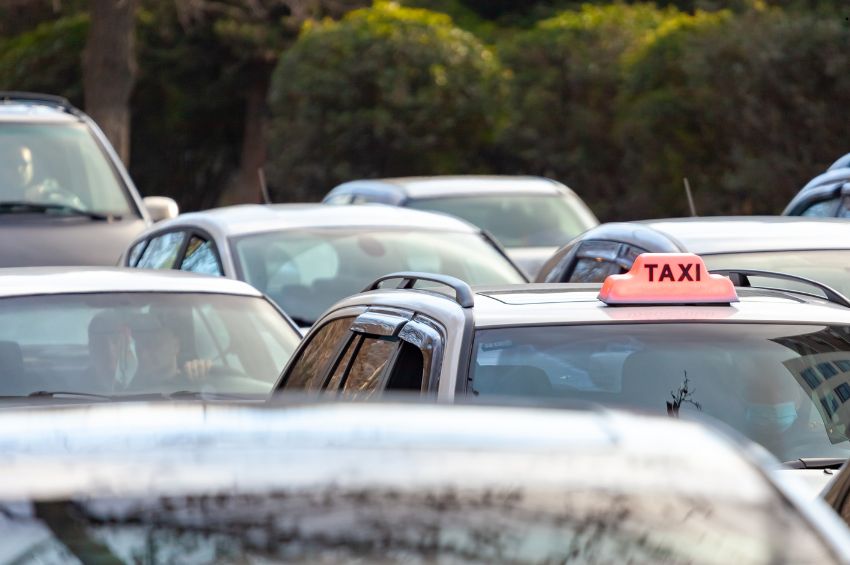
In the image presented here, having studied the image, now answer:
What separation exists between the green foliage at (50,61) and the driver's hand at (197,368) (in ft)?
82.0

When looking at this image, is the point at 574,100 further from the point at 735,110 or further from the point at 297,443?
the point at 297,443

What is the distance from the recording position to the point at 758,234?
268 inches

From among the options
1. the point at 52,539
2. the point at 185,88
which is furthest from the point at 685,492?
the point at 185,88

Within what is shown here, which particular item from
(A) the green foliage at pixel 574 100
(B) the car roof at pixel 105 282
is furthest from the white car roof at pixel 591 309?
(A) the green foliage at pixel 574 100

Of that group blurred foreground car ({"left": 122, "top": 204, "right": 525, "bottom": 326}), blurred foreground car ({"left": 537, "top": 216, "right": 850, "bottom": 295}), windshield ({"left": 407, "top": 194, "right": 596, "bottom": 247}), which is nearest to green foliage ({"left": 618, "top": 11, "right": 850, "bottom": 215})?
windshield ({"left": 407, "top": 194, "right": 596, "bottom": 247})

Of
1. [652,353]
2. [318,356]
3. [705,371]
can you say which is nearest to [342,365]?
[318,356]

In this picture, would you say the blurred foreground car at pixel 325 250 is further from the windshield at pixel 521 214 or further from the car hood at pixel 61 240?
the windshield at pixel 521 214

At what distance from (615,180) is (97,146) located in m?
10.0

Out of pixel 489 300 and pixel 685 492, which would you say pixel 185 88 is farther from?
pixel 685 492

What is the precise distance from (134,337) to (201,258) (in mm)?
2651

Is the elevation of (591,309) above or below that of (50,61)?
above

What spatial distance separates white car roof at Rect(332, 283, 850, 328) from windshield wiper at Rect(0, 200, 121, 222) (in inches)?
242

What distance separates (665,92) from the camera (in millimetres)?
19281

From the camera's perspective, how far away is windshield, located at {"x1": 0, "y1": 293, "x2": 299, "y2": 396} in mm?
6524
